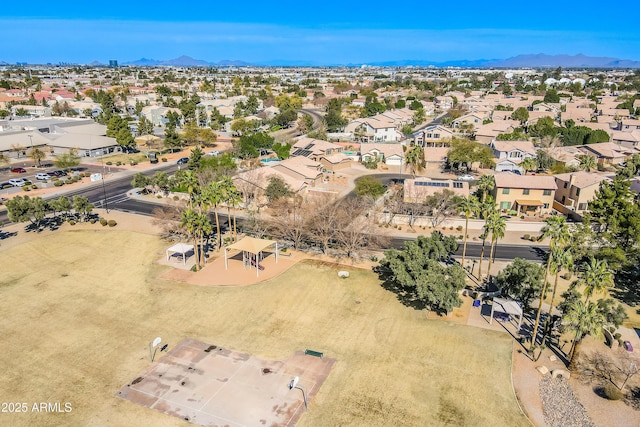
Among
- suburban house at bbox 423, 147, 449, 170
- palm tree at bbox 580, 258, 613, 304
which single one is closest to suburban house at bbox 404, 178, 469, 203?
suburban house at bbox 423, 147, 449, 170

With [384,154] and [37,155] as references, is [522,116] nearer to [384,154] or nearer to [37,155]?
[384,154]

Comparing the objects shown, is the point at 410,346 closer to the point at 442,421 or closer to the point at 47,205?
the point at 442,421

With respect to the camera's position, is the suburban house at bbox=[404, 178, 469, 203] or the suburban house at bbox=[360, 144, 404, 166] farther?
the suburban house at bbox=[360, 144, 404, 166]

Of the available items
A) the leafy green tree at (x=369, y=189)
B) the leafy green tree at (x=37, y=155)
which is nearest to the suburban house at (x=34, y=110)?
the leafy green tree at (x=37, y=155)

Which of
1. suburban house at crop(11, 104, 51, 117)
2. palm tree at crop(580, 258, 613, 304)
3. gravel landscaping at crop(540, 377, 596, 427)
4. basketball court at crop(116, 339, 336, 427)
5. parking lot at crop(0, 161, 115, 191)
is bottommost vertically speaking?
gravel landscaping at crop(540, 377, 596, 427)

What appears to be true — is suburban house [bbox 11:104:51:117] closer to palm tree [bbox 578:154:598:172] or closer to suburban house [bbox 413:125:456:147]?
suburban house [bbox 413:125:456:147]

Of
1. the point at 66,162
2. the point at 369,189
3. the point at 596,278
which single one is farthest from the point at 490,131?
the point at 66,162
